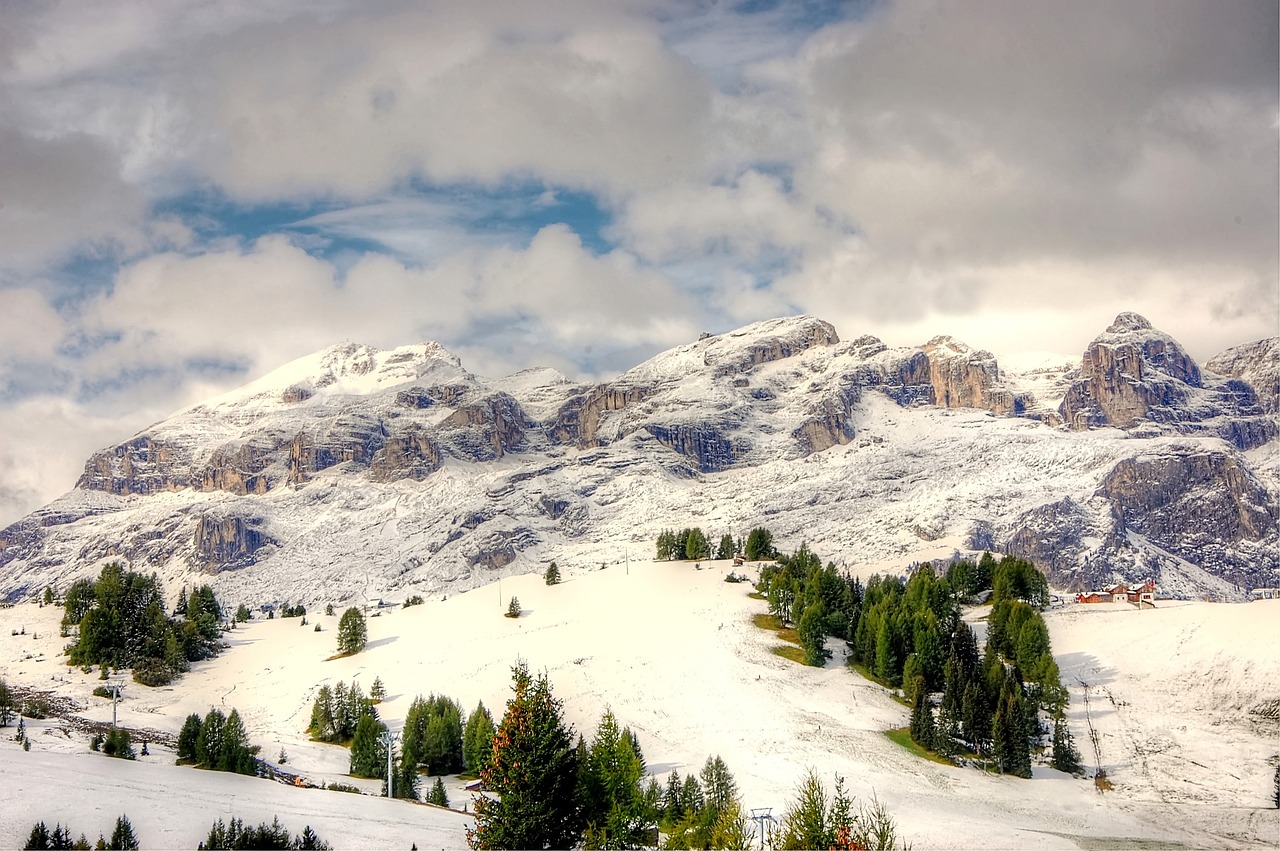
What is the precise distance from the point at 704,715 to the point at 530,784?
55.9 meters

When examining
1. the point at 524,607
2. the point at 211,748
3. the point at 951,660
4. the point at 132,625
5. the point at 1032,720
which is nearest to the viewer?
the point at 211,748

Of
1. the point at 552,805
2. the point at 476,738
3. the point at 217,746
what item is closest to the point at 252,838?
the point at 552,805

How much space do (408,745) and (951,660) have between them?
53212 mm

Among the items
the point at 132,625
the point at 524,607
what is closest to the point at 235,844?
the point at 132,625

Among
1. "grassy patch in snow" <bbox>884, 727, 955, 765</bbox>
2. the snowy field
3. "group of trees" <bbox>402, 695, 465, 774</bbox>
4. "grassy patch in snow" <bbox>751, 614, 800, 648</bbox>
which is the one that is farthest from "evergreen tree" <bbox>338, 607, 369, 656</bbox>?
"grassy patch in snow" <bbox>884, 727, 955, 765</bbox>

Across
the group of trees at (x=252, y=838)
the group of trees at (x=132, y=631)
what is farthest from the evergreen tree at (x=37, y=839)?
the group of trees at (x=132, y=631)

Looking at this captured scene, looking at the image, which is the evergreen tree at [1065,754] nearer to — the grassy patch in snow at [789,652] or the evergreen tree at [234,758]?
the grassy patch in snow at [789,652]

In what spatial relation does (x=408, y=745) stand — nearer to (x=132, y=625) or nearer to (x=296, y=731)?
(x=296, y=731)

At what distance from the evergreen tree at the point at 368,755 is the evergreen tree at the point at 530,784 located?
44.6 m

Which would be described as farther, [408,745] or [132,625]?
[132,625]

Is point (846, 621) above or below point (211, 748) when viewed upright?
above

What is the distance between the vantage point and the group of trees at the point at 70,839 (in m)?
42.9

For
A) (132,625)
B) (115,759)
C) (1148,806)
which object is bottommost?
(1148,806)

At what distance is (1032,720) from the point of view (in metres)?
93.2
